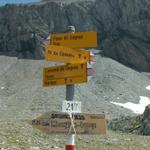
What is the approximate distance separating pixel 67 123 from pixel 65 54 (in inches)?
55.1

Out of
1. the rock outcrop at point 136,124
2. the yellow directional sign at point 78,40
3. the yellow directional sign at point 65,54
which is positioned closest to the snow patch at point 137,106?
the rock outcrop at point 136,124

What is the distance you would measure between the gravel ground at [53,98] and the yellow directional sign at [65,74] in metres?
7.96

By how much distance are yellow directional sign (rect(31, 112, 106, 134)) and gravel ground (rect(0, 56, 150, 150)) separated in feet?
26.7

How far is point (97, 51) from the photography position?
94.9m

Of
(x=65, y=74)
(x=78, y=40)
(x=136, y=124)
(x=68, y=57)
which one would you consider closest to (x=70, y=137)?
(x=65, y=74)

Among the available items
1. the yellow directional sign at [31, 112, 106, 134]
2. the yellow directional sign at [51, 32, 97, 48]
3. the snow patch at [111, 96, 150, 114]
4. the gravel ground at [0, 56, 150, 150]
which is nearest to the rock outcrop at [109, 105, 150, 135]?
the gravel ground at [0, 56, 150, 150]

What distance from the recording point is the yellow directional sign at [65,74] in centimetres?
976

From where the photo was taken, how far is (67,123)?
9602 mm

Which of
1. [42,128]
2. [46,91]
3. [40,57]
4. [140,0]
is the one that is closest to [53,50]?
[42,128]

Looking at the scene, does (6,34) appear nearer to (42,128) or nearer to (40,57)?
(40,57)

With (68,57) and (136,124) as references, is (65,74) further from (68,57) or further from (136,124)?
(136,124)

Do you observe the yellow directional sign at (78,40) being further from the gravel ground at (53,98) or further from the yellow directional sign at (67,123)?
the gravel ground at (53,98)

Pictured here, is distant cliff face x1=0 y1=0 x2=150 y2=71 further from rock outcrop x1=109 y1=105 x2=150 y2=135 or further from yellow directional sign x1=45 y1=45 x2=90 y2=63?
yellow directional sign x1=45 y1=45 x2=90 y2=63

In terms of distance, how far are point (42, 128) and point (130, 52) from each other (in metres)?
86.8
